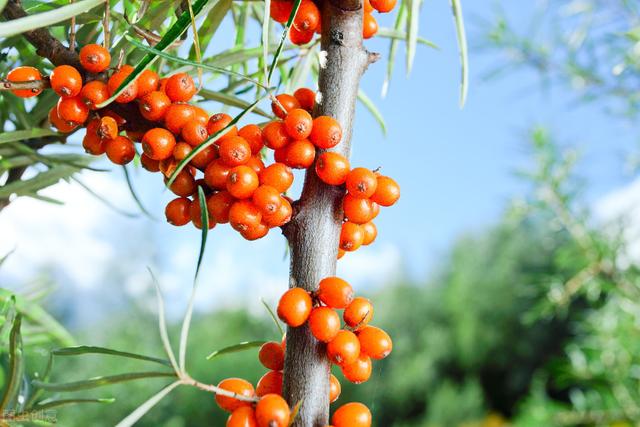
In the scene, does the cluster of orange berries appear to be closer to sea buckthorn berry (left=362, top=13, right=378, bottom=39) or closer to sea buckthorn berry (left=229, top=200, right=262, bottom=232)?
sea buckthorn berry (left=362, top=13, right=378, bottom=39)

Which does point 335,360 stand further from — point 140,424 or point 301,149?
point 140,424

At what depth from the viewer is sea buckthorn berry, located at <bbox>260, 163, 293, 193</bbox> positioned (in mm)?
292

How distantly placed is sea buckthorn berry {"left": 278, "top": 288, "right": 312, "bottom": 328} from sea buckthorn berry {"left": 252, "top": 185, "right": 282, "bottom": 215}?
4 centimetres

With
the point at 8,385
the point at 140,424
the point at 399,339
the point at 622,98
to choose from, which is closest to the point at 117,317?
the point at 140,424

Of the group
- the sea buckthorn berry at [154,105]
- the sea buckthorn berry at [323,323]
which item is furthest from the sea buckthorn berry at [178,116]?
the sea buckthorn berry at [323,323]

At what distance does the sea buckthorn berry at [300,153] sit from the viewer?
287 millimetres

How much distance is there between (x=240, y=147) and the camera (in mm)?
279

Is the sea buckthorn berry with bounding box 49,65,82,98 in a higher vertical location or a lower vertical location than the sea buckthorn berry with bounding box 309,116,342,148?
higher

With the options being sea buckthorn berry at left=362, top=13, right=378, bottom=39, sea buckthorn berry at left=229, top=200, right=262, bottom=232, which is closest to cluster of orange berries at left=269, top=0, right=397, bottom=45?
sea buckthorn berry at left=362, top=13, right=378, bottom=39

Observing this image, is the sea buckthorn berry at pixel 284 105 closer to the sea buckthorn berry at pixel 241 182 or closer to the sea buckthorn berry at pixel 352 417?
the sea buckthorn berry at pixel 241 182

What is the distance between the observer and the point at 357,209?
0.94ft

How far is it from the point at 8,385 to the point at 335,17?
9.7 inches

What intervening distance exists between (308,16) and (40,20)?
14cm

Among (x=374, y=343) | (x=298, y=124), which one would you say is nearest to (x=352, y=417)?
(x=374, y=343)
